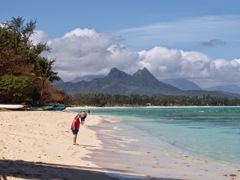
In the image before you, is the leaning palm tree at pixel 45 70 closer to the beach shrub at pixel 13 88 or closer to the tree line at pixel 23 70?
the tree line at pixel 23 70

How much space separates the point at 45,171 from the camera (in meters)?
10.4

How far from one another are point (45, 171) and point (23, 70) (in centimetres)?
5259

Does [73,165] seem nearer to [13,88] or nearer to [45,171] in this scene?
[45,171]

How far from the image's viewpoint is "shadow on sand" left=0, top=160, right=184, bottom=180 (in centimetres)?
955

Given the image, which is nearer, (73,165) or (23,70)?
(73,165)

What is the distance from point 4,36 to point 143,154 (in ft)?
202

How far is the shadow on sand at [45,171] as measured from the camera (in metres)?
9.55

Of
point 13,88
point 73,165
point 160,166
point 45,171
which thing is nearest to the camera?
point 45,171

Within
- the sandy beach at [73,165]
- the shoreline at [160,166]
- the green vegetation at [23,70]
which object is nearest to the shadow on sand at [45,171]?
the sandy beach at [73,165]

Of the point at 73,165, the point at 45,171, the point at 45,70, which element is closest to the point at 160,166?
the point at 73,165

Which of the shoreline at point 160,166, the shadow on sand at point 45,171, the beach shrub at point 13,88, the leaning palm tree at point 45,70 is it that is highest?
the leaning palm tree at point 45,70

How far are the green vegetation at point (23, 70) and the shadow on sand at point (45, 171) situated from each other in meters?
45.0

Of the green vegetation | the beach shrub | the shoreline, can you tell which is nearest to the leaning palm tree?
the green vegetation

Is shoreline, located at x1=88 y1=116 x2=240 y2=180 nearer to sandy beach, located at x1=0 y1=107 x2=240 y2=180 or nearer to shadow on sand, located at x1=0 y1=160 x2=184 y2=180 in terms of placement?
sandy beach, located at x1=0 y1=107 x2=240 y2=180
